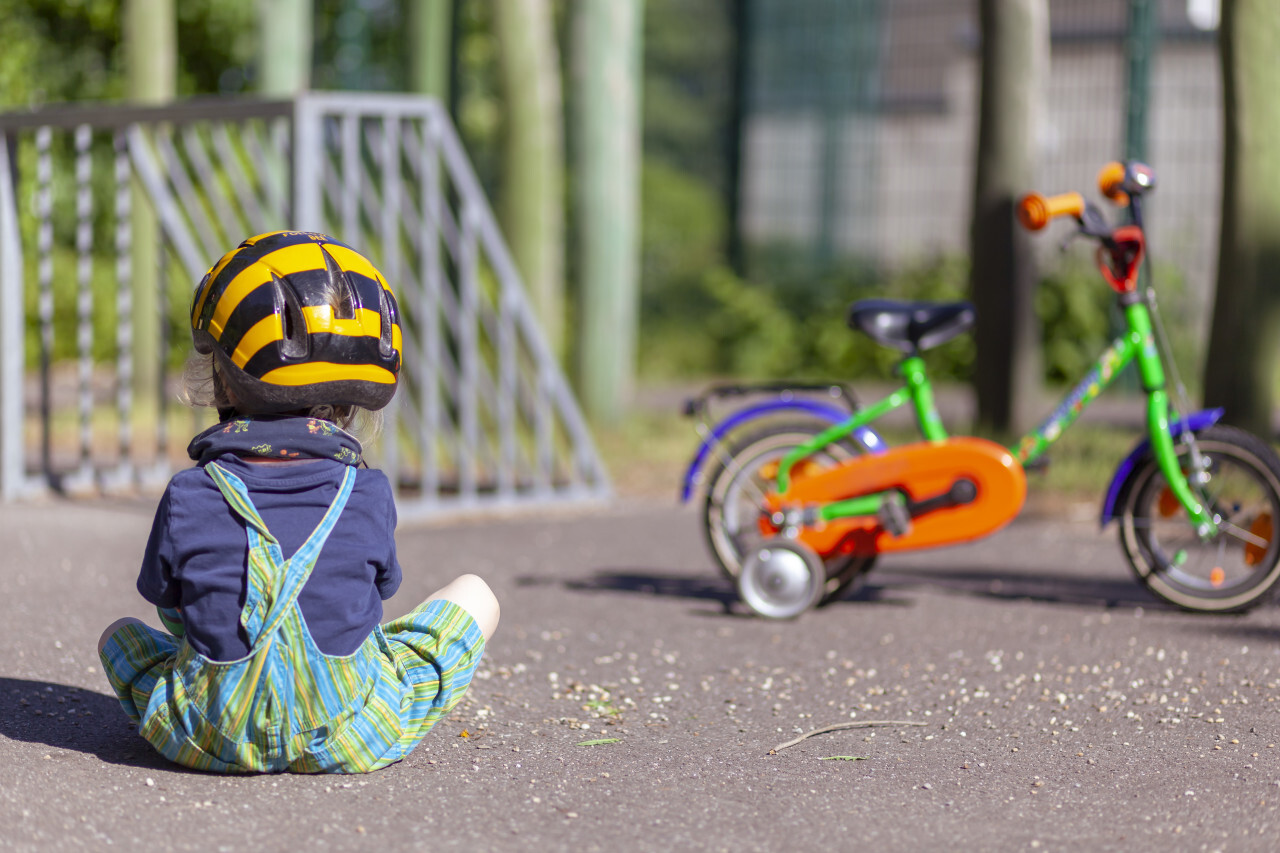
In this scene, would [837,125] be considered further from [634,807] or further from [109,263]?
[634,807]

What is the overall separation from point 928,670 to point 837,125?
10342mm

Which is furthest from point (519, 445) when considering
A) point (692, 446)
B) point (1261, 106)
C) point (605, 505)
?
point (1261, 106)

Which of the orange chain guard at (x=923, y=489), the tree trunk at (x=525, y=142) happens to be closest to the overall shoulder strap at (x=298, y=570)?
the orange chain guard at (x=923, y=489)

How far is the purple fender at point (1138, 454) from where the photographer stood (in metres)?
5.19

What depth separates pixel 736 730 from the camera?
393 centimetres

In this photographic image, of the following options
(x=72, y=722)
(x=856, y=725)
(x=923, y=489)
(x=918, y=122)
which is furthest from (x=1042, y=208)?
(x=918, y=122)

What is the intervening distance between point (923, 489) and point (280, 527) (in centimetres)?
257

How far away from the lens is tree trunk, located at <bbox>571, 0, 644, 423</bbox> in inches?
380

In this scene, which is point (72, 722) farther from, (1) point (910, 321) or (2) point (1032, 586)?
(2) point (1032, 586)

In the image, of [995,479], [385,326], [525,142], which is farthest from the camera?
[525,142]

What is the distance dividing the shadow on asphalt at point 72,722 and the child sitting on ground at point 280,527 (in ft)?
0.93

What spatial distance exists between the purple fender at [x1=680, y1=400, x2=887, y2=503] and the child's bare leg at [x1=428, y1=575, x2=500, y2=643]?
183 centimetres

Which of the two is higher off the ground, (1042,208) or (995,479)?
(1042,208)

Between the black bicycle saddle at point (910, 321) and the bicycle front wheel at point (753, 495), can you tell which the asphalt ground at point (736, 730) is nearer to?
the bicycle front wheel at point (753, 495)
